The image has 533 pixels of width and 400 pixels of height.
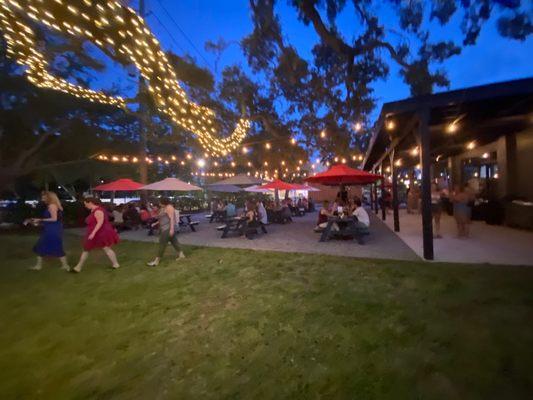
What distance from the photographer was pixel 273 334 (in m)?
3.15

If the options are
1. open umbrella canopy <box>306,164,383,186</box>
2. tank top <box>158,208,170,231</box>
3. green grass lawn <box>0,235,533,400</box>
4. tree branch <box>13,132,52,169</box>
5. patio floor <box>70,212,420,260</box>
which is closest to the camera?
green grass lawn <box>0,235,533,400</box>

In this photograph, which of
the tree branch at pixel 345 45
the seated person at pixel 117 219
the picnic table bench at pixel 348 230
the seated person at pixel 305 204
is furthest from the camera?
the seated person at pixel 305 204

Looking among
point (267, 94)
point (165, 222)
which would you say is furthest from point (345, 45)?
point (165, 222)

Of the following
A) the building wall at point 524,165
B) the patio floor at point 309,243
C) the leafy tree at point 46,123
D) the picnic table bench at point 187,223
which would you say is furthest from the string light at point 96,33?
the building wall at point 524,165

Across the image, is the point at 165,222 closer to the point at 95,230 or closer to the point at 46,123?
the point at 95,230

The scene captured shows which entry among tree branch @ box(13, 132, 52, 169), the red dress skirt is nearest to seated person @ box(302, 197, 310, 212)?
tree branch @ box(13, 132, 52, 169)

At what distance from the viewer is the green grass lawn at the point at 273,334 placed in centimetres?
231

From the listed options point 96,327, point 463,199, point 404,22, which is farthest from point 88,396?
point 404,22

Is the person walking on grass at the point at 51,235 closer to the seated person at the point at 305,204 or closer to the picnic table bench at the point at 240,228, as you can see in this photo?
the picnic table bench at the point at 240,228

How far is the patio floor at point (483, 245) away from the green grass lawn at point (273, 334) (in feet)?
2.41

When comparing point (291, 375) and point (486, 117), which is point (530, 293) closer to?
point (291, 375)

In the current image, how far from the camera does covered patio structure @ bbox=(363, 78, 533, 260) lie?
5.77 m

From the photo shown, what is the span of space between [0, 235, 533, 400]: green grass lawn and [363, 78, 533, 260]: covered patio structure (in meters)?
2.48

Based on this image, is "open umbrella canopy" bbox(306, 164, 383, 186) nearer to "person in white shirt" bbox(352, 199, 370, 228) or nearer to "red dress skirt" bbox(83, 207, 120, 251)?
"person in white shirt" bbox(352, 199, 370, 228)
